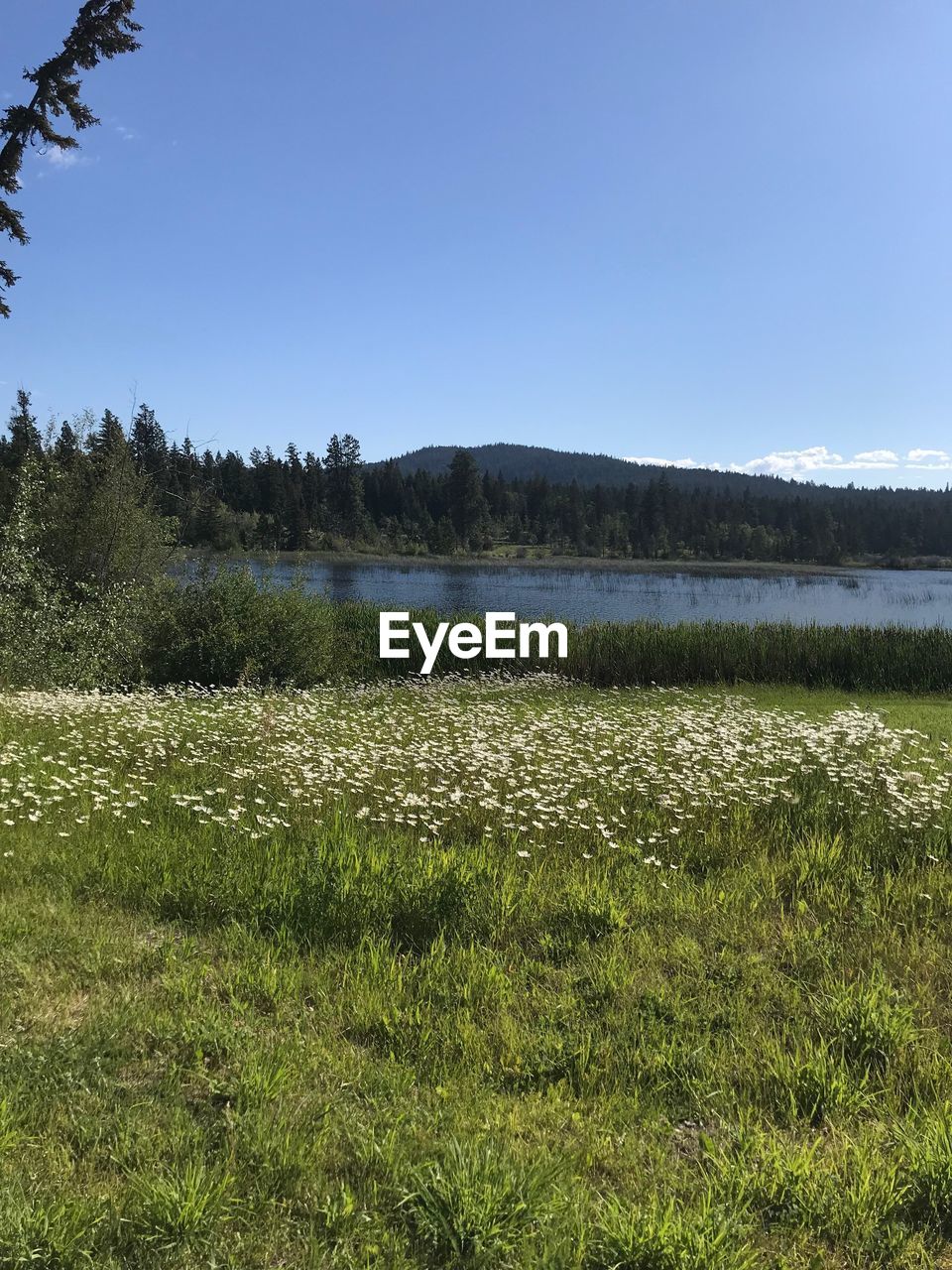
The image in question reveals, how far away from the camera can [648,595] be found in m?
67.2

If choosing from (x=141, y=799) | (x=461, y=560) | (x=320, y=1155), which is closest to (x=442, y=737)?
(x=141, y=799)

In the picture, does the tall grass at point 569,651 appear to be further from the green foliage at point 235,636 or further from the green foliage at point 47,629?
the green foliage at point 47,629

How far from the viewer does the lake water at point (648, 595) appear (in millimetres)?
49469

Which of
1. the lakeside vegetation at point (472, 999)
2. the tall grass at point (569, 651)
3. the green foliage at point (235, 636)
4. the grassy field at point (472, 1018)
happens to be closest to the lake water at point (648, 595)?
the tall grass at point (569, 651)

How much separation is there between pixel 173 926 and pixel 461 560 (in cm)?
11378

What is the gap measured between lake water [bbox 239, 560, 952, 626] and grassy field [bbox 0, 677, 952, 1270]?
91.6 ft

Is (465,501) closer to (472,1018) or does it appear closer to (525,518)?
(525,518)

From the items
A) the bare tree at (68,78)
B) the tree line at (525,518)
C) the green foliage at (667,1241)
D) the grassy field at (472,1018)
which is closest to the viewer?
the green foliage at (667,1241)

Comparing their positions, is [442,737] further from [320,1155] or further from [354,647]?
[354,647]

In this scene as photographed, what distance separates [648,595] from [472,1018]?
214 feet

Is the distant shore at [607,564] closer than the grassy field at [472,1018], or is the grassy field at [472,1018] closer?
the grassy field at [472,1018]

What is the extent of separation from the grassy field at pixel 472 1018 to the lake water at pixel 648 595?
2792 cm

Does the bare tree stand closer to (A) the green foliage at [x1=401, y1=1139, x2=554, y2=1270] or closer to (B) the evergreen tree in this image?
(A) the green foliage at [x1=401, y1=1139, x2=554, y2=1270]

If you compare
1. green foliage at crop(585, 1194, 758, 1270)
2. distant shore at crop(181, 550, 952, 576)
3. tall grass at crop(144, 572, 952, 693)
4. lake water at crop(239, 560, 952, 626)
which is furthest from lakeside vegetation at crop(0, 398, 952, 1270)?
distant shore at crop(181, 550, 952, 576)
